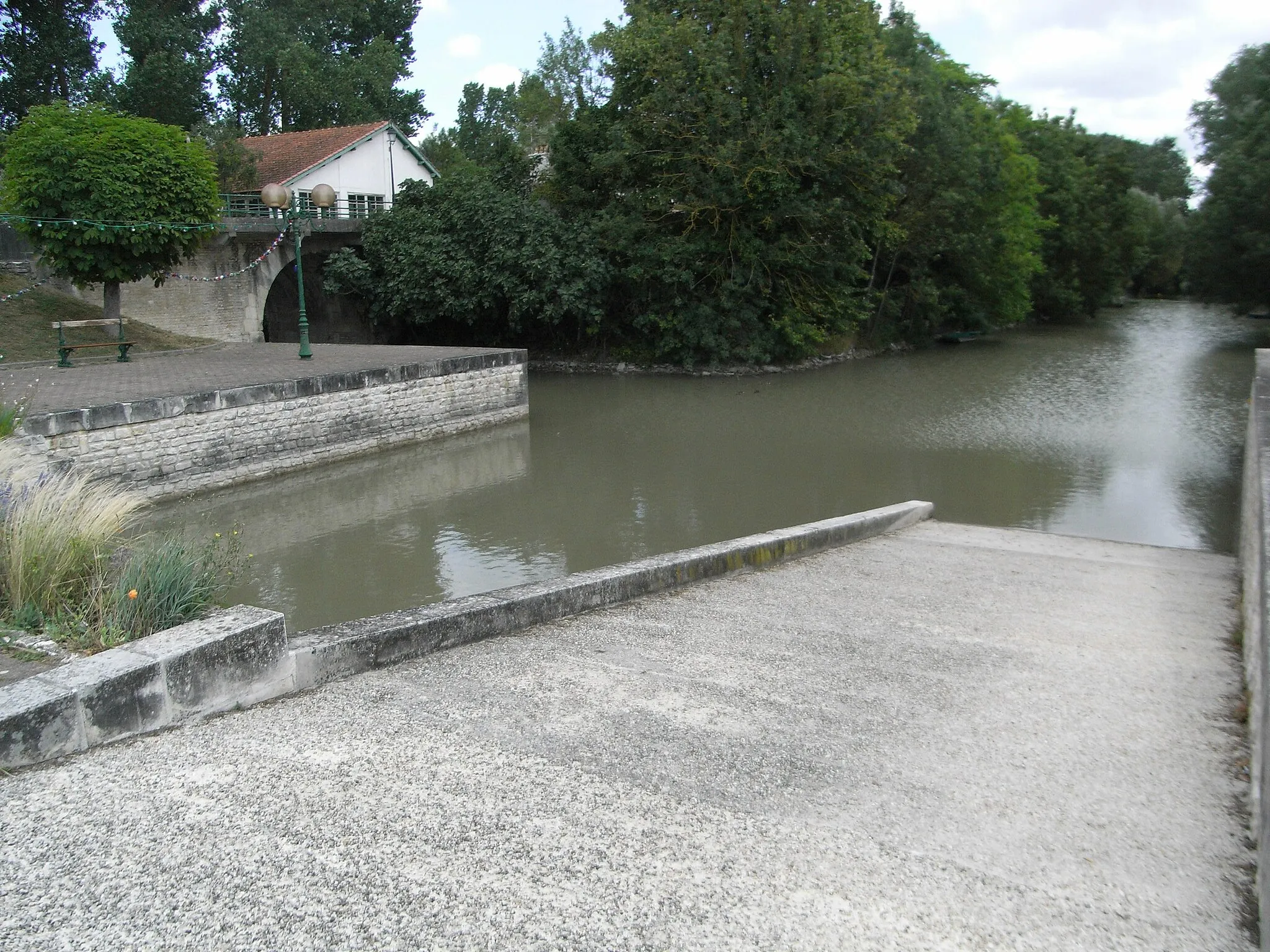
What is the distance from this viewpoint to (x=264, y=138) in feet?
109

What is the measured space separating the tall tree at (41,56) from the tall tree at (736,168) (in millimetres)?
18337

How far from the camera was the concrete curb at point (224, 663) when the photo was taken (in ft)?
10.2

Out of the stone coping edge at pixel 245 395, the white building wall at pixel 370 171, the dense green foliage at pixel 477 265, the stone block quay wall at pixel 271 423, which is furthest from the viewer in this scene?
the white building wall at pixel 370 171

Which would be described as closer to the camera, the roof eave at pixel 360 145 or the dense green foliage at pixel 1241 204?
the dense green foliage at pixel 1241 204

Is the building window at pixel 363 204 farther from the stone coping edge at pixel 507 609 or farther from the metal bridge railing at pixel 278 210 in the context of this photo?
the stone coping edge at pixel 507 609

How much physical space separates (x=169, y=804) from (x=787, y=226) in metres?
22.8

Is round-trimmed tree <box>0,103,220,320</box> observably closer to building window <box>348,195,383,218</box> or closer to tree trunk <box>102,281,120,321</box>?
tree trunk <box>102,281,120,321</box>

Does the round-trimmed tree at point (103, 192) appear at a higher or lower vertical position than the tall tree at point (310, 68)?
lower

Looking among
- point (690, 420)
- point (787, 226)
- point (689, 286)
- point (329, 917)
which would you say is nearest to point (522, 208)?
point (689, 286)

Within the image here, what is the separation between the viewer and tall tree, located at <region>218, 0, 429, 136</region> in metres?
36.8

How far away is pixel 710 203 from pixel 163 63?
2058 cm

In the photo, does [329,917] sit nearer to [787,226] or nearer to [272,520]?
[272,520]

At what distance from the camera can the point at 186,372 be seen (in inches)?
600

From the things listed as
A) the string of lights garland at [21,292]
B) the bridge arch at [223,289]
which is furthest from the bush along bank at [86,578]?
the bridge arch at [223,289]
